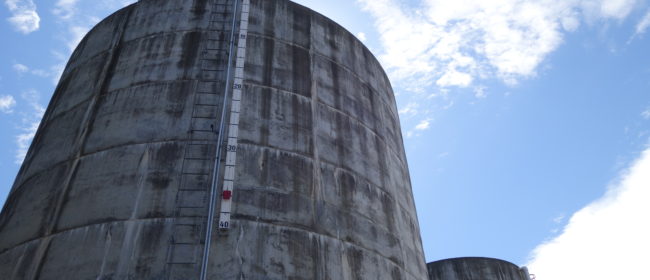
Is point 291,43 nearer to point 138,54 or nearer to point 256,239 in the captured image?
point 138,54

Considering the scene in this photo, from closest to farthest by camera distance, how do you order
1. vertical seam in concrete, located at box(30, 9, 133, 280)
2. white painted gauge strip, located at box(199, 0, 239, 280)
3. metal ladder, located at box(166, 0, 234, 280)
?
white painted gauge strip, located at box(199, 0, 239, 280), metal ladder, located at box(166, 0, 234, 280), vertical seam in concrete, located at box(30, 9, 133, 280)

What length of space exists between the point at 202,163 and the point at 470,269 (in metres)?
18.8

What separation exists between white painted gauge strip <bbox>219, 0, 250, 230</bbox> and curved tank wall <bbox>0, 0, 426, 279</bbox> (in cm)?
15

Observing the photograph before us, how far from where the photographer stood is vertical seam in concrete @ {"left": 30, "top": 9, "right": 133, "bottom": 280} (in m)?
9.89

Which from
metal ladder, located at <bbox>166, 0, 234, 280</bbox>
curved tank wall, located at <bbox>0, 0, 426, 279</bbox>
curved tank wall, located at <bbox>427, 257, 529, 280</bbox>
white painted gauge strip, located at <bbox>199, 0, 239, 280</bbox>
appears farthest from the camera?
curved tank wall, located at <bbox>427, 257, 529, 280</bbox>

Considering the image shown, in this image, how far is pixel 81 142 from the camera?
1155 centimetres

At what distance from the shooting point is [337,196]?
37.4ft

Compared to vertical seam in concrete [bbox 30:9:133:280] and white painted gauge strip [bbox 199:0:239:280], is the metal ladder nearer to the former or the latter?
white painted gauge strip [bbox 199:0:239:280]

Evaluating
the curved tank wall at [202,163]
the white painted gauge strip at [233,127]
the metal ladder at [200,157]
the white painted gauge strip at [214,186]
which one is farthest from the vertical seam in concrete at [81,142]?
the white painted gauge strip at [233,127]

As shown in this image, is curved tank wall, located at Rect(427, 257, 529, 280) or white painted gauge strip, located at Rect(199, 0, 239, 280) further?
curved tank wall, located at Rect(427, 257, 529, 280)

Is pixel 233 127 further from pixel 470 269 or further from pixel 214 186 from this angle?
pixel 470 269

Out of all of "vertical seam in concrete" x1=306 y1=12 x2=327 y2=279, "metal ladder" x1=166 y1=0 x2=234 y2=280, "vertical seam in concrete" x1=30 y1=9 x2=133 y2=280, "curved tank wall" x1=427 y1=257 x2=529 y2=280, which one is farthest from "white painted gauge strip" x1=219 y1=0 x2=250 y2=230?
"curved tank wall" x1=427 y1=257 x2=529 y2=280

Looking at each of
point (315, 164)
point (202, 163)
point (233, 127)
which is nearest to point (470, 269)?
point (315, 164)

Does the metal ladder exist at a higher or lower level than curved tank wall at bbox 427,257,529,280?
lower
